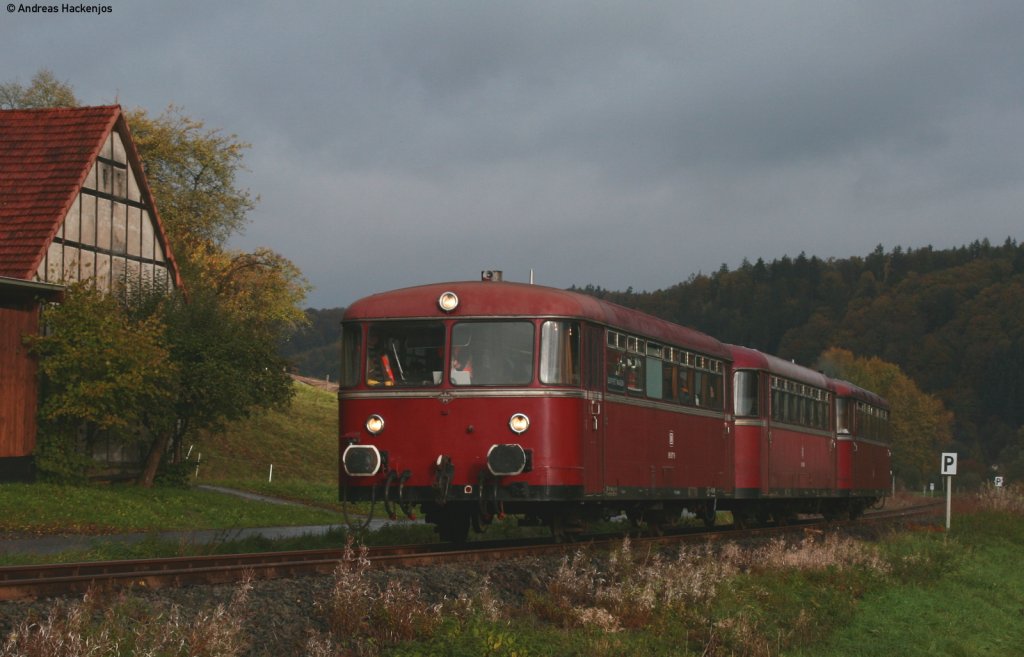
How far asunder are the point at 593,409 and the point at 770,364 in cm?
1009

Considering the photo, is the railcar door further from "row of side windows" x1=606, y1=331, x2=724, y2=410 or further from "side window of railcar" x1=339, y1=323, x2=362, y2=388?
"side window of railcar" x1=339, y1=323, x2=362, y2=388

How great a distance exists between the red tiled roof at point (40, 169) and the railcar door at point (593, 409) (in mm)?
17718

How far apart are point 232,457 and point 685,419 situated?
112 feet

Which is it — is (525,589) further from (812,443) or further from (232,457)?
(232,457)

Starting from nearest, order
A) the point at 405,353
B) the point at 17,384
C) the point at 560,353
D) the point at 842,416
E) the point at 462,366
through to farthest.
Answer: the point at 560,353 → the point at 462,366 → the point at 405,353 → the point at 17,384 → the point at 842,416

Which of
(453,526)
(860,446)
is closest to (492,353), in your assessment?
(453,526)

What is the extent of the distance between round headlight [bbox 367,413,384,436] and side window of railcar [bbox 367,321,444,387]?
405mm

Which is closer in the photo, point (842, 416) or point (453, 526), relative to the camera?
point (453, 526)

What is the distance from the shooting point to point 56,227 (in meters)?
32.0

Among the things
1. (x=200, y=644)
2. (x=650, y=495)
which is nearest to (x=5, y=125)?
(x=650, y=495)

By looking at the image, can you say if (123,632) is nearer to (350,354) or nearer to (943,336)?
(350,354)

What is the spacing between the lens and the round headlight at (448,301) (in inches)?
658

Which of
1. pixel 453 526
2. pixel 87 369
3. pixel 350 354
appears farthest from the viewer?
pixel 87 369

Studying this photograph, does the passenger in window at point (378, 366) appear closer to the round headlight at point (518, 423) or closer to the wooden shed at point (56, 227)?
the round headlight at point (518, 423)
